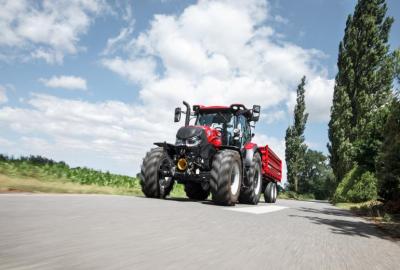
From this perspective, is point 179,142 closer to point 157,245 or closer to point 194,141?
point 194,141

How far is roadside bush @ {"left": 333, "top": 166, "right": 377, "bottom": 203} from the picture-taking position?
20.0 metres

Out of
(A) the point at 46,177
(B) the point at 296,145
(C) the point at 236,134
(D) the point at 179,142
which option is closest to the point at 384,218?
(C) the point at 236,134

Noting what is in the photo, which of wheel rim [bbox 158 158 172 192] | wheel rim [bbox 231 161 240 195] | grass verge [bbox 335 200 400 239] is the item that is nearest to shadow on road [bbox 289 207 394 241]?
grass verge [bbox 335 200 400 239]

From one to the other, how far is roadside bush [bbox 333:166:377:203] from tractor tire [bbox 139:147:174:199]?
14.7 meters

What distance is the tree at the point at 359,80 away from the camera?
28.8m

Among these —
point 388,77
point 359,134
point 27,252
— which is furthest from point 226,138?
point 388,77

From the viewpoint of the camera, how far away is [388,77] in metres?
29.4

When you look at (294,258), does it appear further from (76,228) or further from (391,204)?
(391,204)

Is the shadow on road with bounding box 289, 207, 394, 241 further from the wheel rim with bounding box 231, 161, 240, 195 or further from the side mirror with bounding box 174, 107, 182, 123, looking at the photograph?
the side mirror with bounding box 174, 107, 182, 123

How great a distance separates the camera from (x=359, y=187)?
20.9 metres

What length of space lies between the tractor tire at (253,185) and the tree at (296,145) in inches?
1403

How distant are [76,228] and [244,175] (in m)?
7.88

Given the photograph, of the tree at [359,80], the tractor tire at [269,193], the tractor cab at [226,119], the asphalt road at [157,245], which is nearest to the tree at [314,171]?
the tree at [359,80]

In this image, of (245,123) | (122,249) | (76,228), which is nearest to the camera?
(122,249)
